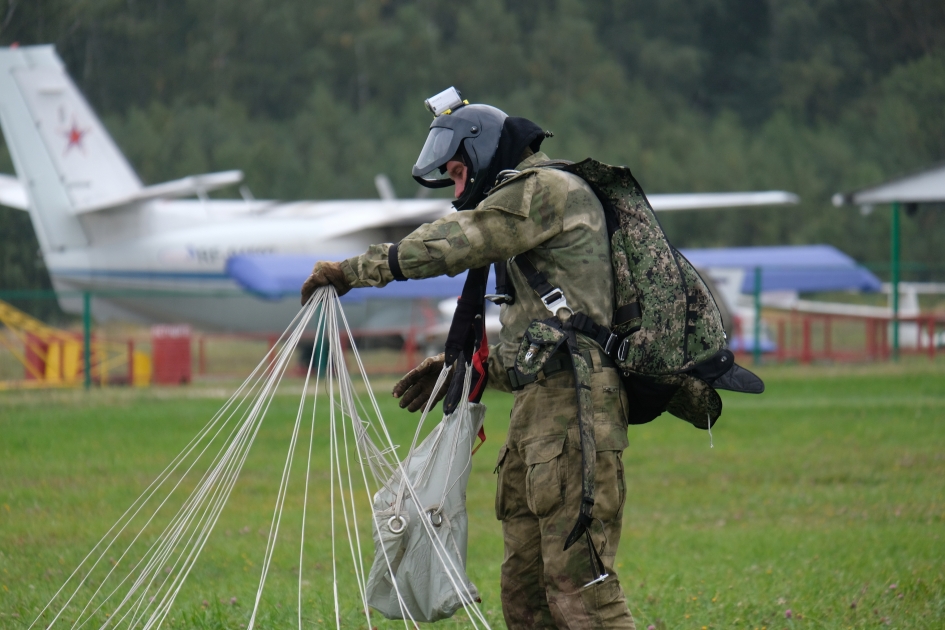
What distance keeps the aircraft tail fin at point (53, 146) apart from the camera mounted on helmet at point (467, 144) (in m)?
19.0

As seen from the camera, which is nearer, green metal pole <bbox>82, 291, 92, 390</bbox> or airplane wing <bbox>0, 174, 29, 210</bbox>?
green metal pole <bbox>82, 291, 92, 390</bbox>

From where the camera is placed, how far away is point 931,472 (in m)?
9.19

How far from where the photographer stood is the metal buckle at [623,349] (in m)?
3.82

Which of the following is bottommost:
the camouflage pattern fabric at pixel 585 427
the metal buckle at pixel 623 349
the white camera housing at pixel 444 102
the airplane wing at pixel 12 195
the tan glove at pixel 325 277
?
the camouflage pattern fabric at pixel 585 427

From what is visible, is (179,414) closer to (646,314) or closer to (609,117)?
(646,314)

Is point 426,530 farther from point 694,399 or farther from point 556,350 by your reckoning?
point 694,399

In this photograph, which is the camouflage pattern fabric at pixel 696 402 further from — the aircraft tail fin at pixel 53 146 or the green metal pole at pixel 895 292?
the aircraft tail fin at pixel 53 146

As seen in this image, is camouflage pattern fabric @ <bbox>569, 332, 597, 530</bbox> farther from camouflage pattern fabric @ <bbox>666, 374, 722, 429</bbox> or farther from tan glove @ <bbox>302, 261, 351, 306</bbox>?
tan glove @ <bbox>302, 261, 351, 306</bbox>

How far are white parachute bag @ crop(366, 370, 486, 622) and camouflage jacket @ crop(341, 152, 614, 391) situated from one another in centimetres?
36

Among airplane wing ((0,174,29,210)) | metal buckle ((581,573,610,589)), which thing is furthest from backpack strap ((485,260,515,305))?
airplane wing ((0,174,29,210))

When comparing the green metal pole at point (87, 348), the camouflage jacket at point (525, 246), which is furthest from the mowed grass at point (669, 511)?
the green metal pole at point (87, 348)

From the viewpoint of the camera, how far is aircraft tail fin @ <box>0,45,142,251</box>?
72.1 feet

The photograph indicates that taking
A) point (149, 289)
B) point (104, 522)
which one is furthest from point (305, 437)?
point (149, 289)

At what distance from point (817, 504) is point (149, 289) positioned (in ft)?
54.9
